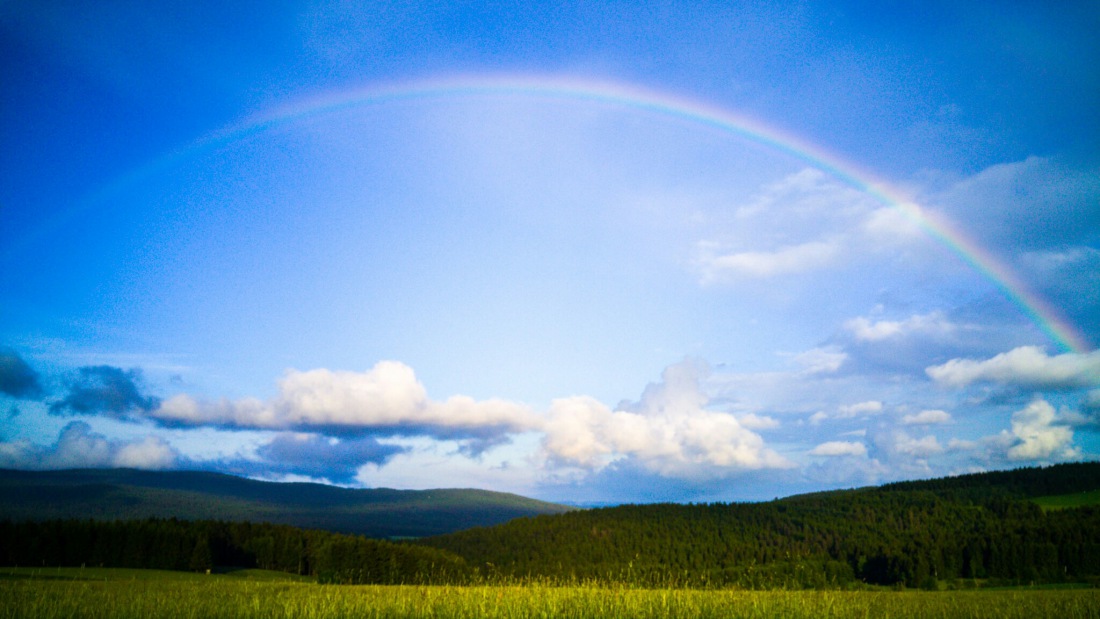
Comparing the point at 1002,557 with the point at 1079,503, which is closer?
the point at 1002,557

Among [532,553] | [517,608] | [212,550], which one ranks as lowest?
[532,553]

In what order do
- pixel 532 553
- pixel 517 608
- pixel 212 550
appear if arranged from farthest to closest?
pixel 532 553, pixel 212 550, pixel 517 608

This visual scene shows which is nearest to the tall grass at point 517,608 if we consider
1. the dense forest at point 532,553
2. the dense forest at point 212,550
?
the dense forest at point 532,553

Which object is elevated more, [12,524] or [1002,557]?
[12,524]

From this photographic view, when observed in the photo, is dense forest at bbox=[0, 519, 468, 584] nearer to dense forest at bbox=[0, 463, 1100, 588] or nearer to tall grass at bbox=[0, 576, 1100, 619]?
dense forest at bbox=[0, 463, 1100, 588]

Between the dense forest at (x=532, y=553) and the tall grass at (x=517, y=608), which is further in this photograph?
the dense forest at (x=532, y=553)

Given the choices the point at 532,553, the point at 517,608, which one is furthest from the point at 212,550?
the point at 517,608

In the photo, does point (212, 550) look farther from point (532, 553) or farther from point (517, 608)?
point (517, 608)

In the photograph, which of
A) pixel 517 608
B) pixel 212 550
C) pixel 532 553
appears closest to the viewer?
pixel 517 608

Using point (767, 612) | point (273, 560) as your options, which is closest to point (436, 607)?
point (767, 612)

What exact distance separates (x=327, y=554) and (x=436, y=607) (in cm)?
12691

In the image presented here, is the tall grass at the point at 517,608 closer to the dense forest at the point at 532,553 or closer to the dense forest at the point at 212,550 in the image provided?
the dense forest at the point at 532,553

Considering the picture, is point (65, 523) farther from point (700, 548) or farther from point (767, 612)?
point (700, 548)

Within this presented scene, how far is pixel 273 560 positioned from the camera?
136250mm
